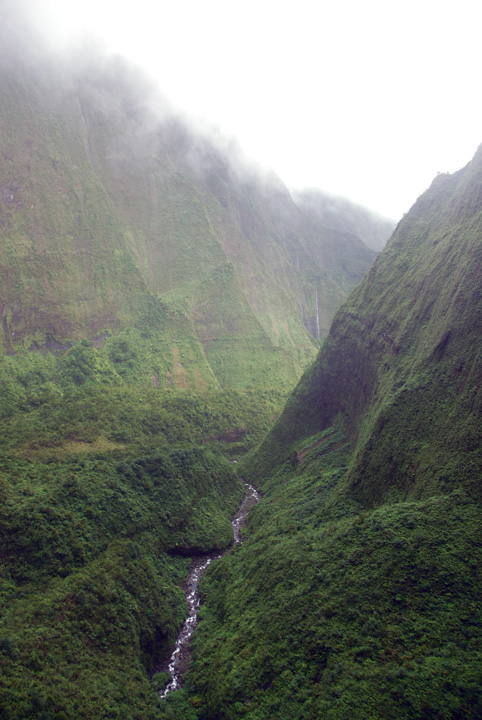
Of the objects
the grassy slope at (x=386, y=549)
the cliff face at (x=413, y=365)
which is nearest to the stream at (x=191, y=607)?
the grassy slope at (x=386, y=549)

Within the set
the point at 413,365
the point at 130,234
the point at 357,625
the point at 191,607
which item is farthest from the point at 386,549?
the point at 130,234

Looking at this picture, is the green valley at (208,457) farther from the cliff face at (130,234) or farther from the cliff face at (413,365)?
the cliff face at (130,234)

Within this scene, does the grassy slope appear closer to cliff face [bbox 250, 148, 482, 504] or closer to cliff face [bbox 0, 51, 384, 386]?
cliff face [bbox 250, 148, 482, 504]

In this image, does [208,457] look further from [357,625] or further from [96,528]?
[357,625]

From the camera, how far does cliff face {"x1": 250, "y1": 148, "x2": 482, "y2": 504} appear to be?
3253cm

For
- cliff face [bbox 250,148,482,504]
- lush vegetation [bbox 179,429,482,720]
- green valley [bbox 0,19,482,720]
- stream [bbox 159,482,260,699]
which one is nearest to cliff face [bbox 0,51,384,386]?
green valley [bbox 0,19,482,720]

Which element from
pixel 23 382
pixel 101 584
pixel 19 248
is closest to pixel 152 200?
pixel 19 248

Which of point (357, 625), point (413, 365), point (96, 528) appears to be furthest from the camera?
point (413, 365)

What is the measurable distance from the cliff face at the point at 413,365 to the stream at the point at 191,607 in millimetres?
9421

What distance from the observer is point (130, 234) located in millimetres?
101062

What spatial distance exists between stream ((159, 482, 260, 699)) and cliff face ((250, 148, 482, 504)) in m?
9.42

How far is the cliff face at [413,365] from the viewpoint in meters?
32.5

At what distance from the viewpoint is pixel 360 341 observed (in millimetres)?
54281

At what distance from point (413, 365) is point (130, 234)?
248 ft
